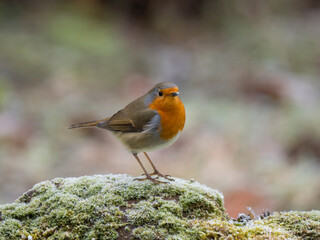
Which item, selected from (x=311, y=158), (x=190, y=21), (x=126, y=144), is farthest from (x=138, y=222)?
(x=190, y=21)

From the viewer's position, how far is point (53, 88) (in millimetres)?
7926

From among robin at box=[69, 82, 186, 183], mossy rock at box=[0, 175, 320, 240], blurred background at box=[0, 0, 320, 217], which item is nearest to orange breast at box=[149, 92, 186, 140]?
robin at box=[69, 82, 186, 183]

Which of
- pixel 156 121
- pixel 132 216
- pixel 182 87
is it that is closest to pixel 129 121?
pixel 156 121

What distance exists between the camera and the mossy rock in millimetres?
2426

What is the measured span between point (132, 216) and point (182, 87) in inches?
240

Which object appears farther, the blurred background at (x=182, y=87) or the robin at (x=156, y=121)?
the blurred background at (x=182, y=87)

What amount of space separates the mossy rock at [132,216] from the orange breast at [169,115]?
530 mm

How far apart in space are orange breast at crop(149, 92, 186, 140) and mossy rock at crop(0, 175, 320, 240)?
0.53m

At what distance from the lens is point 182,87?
8.45 m

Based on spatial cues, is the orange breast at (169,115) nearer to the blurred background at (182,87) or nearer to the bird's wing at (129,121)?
the bird's wing at (129,121)

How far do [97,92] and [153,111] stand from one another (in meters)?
4.73

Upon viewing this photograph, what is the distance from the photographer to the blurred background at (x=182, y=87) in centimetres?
566

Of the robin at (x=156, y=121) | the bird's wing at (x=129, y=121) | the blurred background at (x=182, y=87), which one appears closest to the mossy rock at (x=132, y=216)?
the robin at (x=156, y=121)

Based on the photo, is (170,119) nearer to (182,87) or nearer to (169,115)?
(169,115)
